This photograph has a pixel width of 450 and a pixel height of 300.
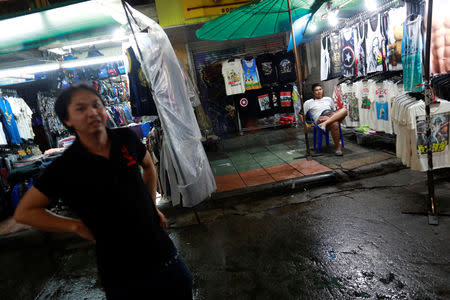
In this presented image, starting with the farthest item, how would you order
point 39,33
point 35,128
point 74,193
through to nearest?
point 35,128 < point 39,33 < point 74,193

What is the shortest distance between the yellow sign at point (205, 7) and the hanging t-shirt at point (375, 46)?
3702mm

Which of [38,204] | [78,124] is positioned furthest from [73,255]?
[78,124]

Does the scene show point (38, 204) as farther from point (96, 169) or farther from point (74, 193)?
point (96, 169)

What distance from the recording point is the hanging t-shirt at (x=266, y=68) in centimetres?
884

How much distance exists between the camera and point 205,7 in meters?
7.40

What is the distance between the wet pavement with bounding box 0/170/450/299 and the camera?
2654 mm

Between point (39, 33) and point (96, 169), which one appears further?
point (39, 33)

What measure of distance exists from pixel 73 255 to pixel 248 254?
2.67m

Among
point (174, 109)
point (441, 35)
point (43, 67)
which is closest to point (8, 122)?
point (43, 67)

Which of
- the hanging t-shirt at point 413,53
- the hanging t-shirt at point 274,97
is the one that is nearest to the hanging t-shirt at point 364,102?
the hanging t-shirt at point 413,53

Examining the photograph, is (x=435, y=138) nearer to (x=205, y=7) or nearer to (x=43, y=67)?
(x=205, y=7)

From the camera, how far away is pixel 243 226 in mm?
4086

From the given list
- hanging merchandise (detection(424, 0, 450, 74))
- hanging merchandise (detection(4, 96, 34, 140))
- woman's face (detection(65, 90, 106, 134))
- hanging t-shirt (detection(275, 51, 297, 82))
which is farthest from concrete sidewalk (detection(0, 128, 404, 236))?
woman's face (detection(65, 90, 106, 134))

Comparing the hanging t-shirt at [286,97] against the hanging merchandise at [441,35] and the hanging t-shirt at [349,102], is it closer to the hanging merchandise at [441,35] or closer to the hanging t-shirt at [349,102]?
the hanging t-shirt at [349,102]
